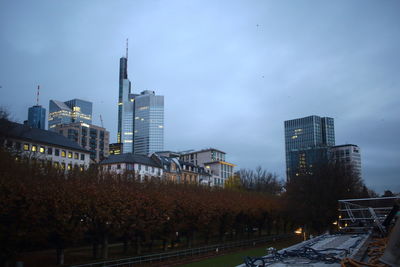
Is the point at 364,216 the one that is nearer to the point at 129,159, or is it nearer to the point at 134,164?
the point at 134,164

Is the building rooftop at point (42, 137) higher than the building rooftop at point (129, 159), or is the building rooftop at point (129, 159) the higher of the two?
the building rooftop at point (42, 137)

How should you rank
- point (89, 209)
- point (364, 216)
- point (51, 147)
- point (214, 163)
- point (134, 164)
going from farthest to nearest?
point (214, 163), point (134, 164), point (51, 147), point (89, 209), point (364, 216)

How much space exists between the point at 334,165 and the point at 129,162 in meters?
54.1

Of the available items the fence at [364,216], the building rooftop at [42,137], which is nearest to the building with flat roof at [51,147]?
the building rooftop at [42,137]

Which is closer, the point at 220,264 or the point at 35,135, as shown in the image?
the point at 220,264

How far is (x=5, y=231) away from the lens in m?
31.3

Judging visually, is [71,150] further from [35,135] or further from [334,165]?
[334,165]

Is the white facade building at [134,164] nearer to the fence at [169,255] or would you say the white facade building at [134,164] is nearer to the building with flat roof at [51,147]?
the building with flat roof at [51,147]

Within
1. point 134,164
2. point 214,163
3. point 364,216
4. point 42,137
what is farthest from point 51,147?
point 214,163

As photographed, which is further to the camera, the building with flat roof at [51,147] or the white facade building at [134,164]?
the white facade building at [134,164]

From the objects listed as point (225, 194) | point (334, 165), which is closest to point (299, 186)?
point (334, 165)

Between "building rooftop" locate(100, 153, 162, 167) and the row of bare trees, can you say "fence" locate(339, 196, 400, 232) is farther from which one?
"building rooftop" locate(100, 153, 162, 167)

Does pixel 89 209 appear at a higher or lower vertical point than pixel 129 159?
lower

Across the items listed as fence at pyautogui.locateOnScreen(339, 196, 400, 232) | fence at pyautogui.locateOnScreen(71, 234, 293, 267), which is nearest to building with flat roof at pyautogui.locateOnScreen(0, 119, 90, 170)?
fence at pyautogui.locateOnScreen(71, 234, 293, 267)
